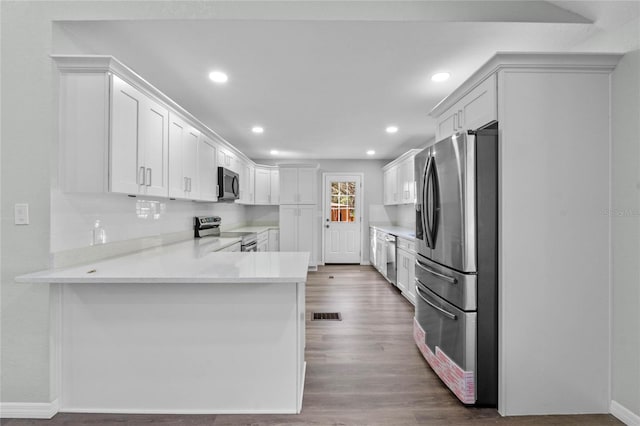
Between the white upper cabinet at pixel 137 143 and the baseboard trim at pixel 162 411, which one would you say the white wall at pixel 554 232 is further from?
the white upper cabinet at pixel 137 143

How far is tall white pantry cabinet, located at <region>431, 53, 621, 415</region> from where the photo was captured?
70.7 inches

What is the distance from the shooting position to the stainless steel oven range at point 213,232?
3873mm

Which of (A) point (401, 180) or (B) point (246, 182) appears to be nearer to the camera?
(A) point (401, 180)

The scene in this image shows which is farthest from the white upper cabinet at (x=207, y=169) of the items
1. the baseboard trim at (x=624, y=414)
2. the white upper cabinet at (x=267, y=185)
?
the baseboard trim at (x=624, y=414)

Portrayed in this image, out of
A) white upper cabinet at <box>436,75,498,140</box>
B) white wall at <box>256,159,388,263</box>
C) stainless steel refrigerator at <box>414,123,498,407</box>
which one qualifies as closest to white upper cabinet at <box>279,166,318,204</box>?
white wall at <box>256,159,388,263</box>

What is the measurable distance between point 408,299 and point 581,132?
2818mm

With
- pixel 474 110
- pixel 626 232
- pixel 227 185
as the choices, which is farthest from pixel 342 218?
pixel 626 232

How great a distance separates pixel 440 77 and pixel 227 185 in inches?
116

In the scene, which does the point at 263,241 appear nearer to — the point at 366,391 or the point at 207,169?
the point at 207,169

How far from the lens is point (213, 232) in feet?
14.1

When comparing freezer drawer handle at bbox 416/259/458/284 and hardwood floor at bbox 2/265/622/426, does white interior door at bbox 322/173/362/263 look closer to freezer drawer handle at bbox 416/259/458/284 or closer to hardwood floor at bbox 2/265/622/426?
hardwood floor at bbox 2/265/622/426

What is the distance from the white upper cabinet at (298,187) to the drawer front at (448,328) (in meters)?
3.86

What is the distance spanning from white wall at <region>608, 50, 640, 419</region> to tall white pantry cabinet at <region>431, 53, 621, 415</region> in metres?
0.04

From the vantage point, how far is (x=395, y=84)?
2.82 meters
